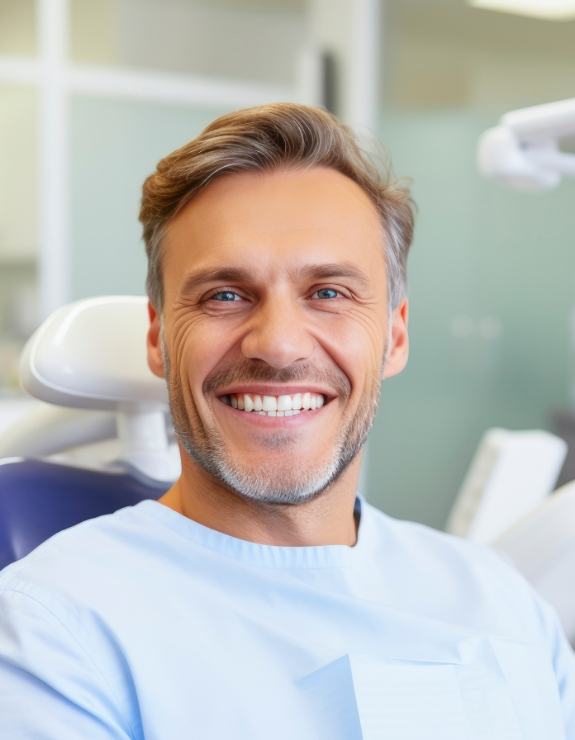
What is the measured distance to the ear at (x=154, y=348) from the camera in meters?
1.09

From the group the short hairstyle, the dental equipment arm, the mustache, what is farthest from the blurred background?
the mustache

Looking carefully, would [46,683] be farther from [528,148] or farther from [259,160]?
[528,148]

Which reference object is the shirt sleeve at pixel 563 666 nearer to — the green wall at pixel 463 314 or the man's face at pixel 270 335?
the man's face at pixel 270 335

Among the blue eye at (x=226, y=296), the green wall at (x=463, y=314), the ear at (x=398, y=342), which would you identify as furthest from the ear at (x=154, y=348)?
the green wall at (x=463, y=314)

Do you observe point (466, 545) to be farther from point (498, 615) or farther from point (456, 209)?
point (456, 209)

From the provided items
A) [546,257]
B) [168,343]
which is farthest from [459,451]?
[168,343]

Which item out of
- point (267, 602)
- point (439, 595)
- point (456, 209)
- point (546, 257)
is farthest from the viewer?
point (456, 209)

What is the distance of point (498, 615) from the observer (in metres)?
1.09

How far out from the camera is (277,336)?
94 cm

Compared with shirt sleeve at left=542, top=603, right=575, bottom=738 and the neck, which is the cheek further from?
shirt sleeve at left=542, top=603, right=575, bottom=738

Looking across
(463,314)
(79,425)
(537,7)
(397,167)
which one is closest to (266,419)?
(79,425)

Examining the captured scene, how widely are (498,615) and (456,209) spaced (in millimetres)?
2703

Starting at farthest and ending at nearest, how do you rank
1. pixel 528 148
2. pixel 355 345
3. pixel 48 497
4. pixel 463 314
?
pixel 463 314, pixel 528 148, pixel 48 497, pixel 355 345

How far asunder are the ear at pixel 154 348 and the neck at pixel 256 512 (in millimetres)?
112
